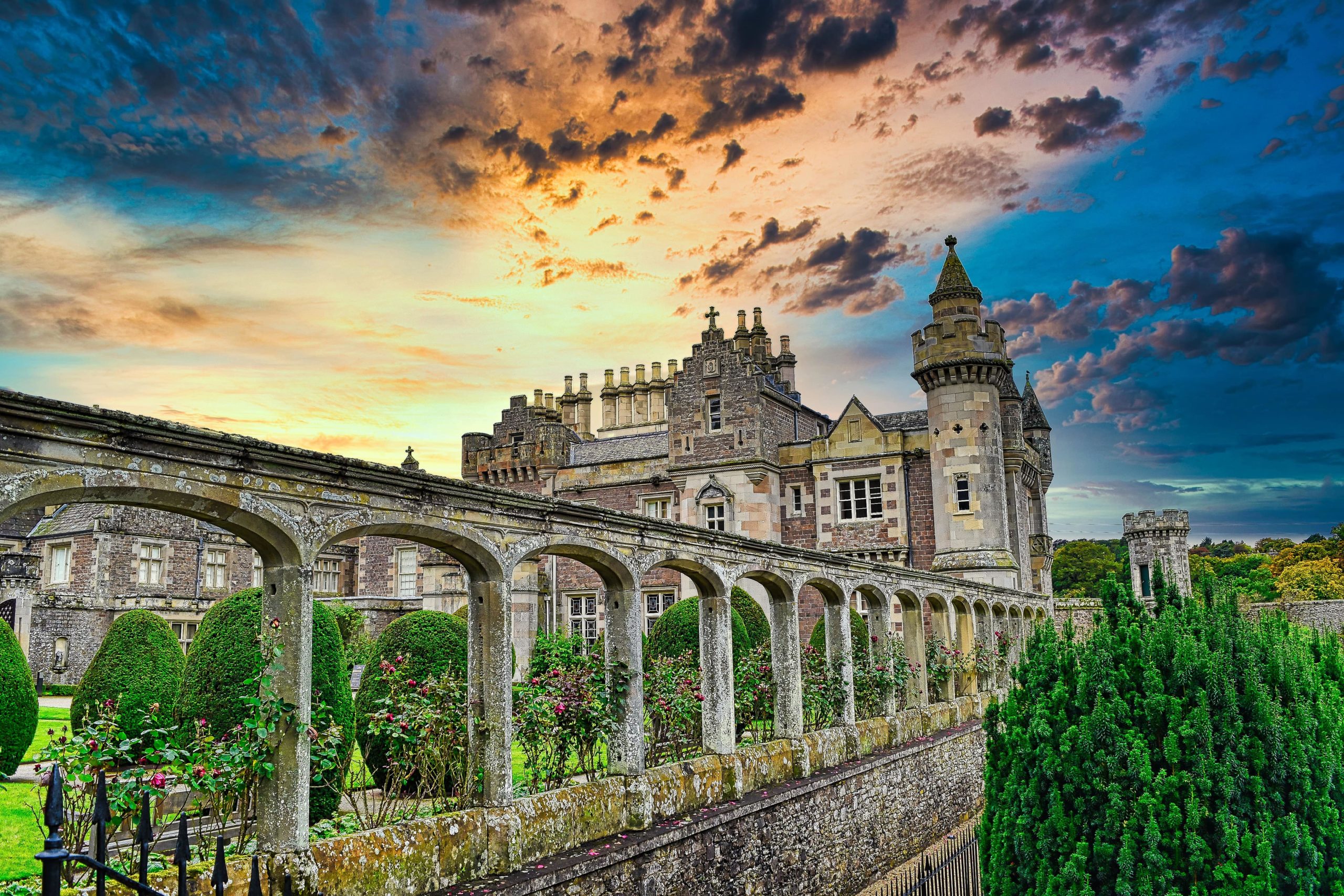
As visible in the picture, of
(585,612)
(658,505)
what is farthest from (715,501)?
(585,612)

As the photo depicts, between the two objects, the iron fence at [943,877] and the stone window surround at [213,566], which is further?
the stone window surround at [213,566]

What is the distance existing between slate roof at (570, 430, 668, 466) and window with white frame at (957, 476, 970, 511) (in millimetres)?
9187

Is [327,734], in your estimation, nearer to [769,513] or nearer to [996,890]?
[996,890]

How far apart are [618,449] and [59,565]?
18.8 meters

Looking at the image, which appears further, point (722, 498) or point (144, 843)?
point (722, 498)

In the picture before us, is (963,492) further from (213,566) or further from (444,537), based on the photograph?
(213,566)

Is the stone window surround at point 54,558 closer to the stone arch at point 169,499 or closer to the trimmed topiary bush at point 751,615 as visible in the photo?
the trimmed topiary bush at point 751,615

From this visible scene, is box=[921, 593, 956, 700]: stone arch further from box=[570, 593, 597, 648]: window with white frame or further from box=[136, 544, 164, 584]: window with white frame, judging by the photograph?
box=[136, 544, 164, 584]: window with white frame

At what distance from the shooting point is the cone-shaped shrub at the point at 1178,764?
5.93 meters

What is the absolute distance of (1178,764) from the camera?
624cm

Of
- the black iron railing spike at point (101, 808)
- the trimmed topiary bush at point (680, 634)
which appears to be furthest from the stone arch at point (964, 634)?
the black iron railing spike at point (101, 808)

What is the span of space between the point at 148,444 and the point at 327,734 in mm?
2249

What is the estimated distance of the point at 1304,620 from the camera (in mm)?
39688

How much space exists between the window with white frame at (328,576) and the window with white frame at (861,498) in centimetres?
2189
